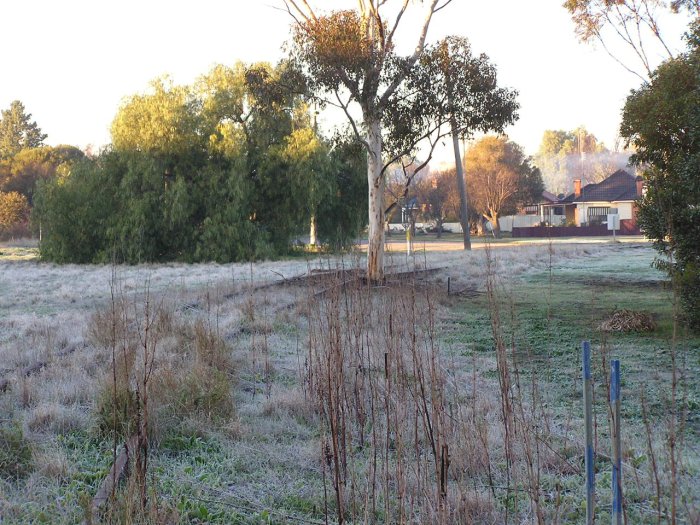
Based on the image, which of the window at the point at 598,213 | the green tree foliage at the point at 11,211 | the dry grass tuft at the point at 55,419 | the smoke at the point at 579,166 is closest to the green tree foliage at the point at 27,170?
the green tree foliage at the point at 11,211

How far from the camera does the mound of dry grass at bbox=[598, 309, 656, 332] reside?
1058 cm

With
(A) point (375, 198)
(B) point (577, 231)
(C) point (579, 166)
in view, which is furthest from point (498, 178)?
(C) point (579, 166)

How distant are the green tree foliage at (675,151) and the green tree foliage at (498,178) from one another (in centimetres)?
4901

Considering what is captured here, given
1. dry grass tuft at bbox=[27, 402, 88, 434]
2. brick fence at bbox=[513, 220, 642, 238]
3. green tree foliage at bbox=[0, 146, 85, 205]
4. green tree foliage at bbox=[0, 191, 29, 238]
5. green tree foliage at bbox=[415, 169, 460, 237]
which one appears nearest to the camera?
dry grass tuft at bbox=[27, 402, 88, 434]

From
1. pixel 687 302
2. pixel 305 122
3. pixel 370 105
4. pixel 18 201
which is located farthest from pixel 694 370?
pixel 18 201

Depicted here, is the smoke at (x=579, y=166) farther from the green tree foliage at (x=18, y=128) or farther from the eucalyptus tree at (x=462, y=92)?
the eucalyptus tree at (x=462, y=92)

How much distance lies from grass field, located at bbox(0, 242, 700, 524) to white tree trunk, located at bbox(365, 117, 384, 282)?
8196mm

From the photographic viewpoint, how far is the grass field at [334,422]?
13.0ft

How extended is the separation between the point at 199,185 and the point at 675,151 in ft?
79.8

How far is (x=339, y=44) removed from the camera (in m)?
17.7

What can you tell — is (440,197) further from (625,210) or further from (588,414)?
(588,414)

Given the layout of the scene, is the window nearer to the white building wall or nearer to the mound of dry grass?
the white building wall

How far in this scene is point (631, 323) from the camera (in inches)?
Result: 420

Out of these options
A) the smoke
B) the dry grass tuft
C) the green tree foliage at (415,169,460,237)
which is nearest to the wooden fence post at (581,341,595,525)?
the dry grass tuft
